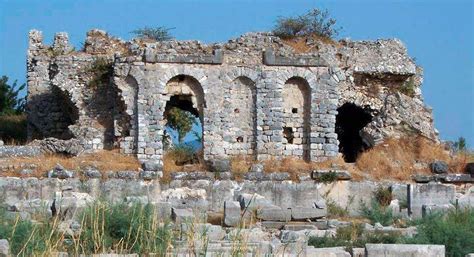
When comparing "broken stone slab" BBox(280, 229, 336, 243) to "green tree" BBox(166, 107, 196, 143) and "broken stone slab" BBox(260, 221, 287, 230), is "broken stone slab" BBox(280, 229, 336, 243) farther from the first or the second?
"green tree" BBox(166, 107, 196, 143)

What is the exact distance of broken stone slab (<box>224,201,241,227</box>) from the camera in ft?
72.5

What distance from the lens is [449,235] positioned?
1728 centimetres

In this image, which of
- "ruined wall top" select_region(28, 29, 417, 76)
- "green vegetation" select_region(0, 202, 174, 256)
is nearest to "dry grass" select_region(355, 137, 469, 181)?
"ruined wall top" select_region(28, 29, 417, 76)

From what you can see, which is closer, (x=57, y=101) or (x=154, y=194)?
(x=154, y=194)

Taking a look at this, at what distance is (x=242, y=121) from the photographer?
31516mm

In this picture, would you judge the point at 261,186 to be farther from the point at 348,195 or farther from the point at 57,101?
the point at 57,101

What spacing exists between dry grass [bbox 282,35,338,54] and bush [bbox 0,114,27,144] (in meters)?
9.05

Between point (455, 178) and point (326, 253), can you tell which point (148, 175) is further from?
point (326, 253)

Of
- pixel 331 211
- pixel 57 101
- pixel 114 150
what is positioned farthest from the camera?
pixel 57 101

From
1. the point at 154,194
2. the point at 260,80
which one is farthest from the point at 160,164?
the point at 260,80

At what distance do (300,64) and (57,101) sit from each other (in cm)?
805

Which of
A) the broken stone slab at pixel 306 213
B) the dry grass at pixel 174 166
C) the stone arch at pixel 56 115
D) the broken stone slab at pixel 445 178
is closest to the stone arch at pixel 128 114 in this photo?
the dry grass at pixel 174 166

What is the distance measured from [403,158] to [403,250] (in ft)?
56.1

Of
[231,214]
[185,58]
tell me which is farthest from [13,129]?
[231,214]
